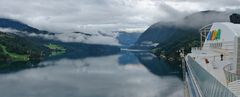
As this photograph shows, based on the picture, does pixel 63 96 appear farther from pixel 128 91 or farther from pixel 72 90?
pixel 128 91

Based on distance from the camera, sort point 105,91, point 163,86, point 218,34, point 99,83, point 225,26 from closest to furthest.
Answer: point 225,26 < point 218,34 < point 105,91 < point 163,86 < point 99,83

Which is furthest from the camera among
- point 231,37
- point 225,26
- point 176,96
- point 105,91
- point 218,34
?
point 105,91

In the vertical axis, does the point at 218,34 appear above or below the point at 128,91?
above

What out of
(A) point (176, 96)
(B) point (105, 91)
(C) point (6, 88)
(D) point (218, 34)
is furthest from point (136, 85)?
(D) point (218, 34)

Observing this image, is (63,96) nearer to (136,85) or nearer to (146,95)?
(146,95)

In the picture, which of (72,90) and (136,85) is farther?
(136,85)

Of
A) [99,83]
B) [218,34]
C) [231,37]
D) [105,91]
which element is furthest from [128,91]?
[231,37]
